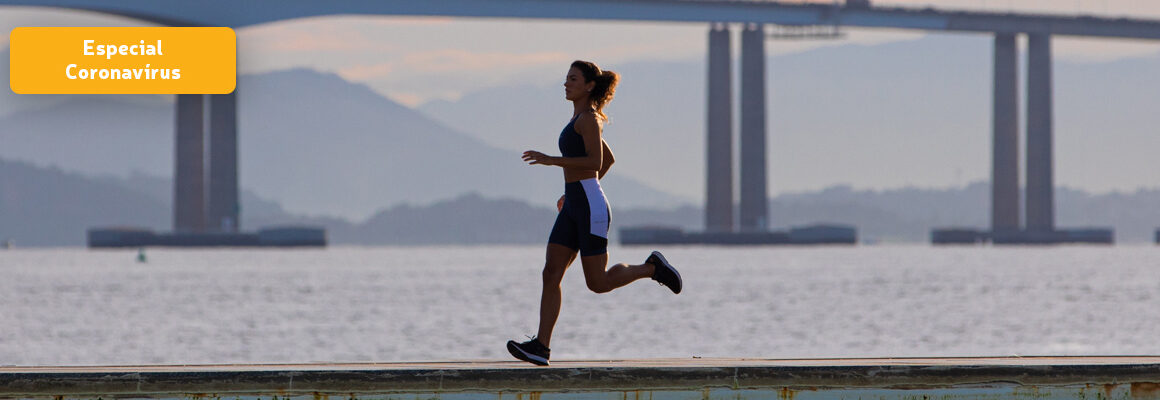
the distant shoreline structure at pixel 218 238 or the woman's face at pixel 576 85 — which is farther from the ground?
the distant shoreline structure at pixel 218 238

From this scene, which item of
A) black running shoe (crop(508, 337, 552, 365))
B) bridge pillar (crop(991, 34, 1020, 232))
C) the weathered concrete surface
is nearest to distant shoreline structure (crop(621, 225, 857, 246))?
bridge pillar (crop(991, 34, 1020, 232))

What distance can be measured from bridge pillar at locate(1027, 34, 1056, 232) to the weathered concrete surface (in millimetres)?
138173

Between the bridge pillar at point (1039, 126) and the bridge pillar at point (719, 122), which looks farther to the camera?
the bridge pillar at point (1039, 126)

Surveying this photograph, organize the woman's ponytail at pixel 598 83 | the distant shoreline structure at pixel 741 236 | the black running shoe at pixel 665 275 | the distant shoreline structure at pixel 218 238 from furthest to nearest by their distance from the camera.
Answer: the distant shoreline structure at pixel 741 236
the distant shoreline structure at pixel 218 238
the black running shoe at pixel 665 275
the woman's ponytail at pixel 598 83

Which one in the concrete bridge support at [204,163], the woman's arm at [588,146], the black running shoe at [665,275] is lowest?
the black running shoe at [665,275]

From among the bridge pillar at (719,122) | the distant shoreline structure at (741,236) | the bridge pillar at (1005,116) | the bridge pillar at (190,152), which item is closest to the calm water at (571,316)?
the bridge pillar at (190,152)

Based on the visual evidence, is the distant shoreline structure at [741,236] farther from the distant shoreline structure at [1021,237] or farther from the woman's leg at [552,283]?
the woman's leg at [552,283]

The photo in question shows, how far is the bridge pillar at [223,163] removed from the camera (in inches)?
4961

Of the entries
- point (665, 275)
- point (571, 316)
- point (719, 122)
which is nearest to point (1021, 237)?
point (719, 122)

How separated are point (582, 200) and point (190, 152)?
398 feet

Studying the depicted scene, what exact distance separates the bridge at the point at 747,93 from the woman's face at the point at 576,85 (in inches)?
4092

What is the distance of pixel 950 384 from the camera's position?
916cm

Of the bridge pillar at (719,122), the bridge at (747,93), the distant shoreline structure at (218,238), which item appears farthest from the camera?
the distant shoreline structure at (218,238)

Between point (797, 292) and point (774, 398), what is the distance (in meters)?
68.7
